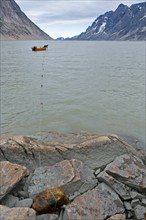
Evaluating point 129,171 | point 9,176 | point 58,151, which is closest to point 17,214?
point 9,176

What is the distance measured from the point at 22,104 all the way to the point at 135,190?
50.3 feet

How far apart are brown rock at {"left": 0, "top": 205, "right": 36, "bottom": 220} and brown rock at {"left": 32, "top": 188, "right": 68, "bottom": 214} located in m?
0.61

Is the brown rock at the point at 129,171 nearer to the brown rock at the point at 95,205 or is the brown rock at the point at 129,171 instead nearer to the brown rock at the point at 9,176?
the brown rock at the point at 95,205

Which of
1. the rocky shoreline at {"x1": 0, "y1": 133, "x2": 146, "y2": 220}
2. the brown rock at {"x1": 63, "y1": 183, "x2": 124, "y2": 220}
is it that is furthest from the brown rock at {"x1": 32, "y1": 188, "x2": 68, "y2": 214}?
the brown rock at {"x1": 63, "y1": 183, "x2": 124, "y2": 220}

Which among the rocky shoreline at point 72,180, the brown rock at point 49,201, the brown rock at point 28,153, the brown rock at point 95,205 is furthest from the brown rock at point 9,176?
the brown rock at point 95,205

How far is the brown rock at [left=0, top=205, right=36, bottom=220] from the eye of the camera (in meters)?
7.21

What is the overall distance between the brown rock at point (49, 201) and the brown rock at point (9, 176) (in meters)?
0.80

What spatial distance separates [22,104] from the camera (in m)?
23.3

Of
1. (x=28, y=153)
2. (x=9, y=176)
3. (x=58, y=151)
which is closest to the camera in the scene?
(x=9, y=176)

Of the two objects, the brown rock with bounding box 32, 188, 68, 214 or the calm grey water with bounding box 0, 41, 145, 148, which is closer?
the brown rock with bounding box 32, 188, 68, 214

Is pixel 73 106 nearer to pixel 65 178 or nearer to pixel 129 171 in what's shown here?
pixel 129 171

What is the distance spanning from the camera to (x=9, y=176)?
8.84 metres

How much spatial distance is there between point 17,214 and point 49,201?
1.13m

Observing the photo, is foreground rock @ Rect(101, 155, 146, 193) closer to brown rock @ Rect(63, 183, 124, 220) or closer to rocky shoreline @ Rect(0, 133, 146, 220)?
rocky shoreline @ Rect(0, 133, 146, 220)
